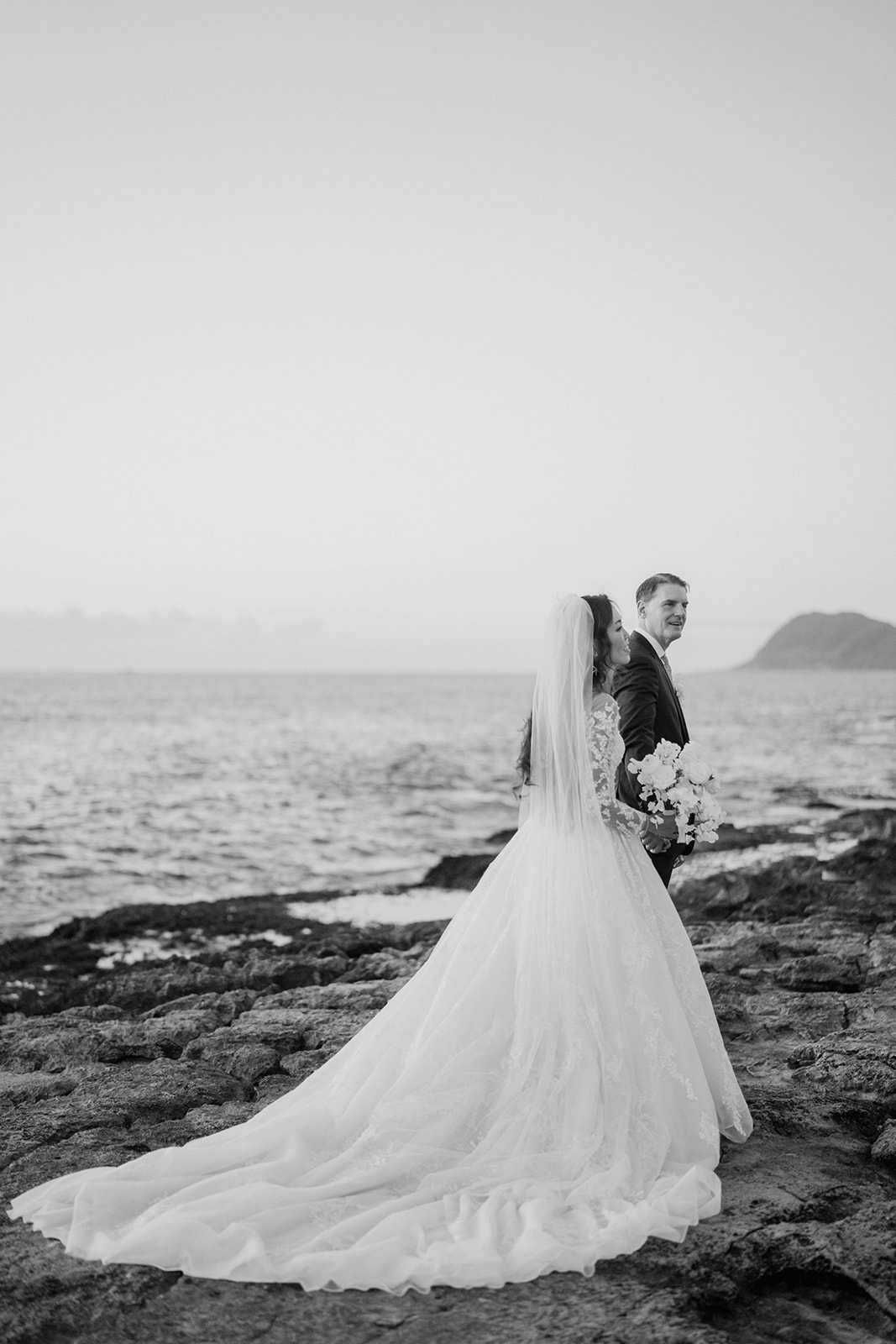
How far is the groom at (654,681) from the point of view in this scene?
5750mm

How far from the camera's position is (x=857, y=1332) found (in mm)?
Result: 3242

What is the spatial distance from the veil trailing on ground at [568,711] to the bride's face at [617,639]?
12 centimetres

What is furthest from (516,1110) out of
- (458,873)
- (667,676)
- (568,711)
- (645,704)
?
(458,873)

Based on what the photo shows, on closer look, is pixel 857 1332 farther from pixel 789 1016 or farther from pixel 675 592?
pixel 675 592

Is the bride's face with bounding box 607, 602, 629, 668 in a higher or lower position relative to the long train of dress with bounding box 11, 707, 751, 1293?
higher

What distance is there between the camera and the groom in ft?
18.9

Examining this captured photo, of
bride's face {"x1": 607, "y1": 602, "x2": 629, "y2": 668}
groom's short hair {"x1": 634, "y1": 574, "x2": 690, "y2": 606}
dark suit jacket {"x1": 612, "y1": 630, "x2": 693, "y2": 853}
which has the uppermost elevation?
groom's short hair {"x1": 634, "y1": 574, "x2": 690, "y2": 606}

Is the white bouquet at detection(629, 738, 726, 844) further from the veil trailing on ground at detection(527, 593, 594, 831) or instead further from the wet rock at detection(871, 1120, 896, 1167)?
the wet rock at detection(871, 1120, 896, 1167)

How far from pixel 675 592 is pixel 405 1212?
12.6ft

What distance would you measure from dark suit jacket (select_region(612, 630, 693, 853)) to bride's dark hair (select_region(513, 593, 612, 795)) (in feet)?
1.72

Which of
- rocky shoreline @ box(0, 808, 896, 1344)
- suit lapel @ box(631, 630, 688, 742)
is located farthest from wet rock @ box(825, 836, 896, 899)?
suit lapel @ box(631, 630, 688, 742)

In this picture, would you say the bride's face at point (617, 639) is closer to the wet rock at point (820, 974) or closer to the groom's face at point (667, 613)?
the groom's face at point (667, 613)

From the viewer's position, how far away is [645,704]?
5840mm

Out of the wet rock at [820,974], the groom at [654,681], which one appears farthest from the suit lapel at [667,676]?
the wet rock at [820,974]
